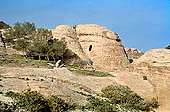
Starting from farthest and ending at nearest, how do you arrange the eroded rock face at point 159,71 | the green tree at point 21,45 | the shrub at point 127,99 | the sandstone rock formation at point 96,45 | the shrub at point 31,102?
the sandstone rock formation at point 96,45 < the green tree at point 21,45 < the eroded rock face at point 159,71 < the shrub at point 127,99 < the shrub at point 31,102

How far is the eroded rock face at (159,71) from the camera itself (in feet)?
55.7

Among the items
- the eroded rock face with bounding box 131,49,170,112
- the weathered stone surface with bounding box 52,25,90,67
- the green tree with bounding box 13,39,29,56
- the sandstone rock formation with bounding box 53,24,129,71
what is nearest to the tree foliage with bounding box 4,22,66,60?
the green tree with bounding box 13,39,29,56

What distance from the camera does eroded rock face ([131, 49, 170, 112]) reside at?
16966 millimetres

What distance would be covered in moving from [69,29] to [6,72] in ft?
63.4

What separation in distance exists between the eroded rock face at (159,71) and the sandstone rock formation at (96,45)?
11.4 metres

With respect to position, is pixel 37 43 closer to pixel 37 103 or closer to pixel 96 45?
pixel 96 45

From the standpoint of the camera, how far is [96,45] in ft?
109

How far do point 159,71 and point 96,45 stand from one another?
15893mm

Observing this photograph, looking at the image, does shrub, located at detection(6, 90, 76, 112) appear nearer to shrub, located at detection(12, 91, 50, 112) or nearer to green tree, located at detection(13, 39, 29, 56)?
shrub, located at detection(12, 91, 50, 112)

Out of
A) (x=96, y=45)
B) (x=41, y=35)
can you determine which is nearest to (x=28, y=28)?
(x=41, y=35)

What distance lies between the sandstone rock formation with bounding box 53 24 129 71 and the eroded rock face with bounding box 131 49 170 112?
37.3 feet

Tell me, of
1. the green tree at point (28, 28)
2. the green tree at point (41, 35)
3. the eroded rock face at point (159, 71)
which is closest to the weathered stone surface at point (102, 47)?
the green tree at point (41, 35)

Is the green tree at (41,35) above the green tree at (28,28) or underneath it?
underneath

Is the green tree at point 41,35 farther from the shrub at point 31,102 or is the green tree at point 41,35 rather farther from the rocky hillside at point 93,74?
the shrub at point 31,102
